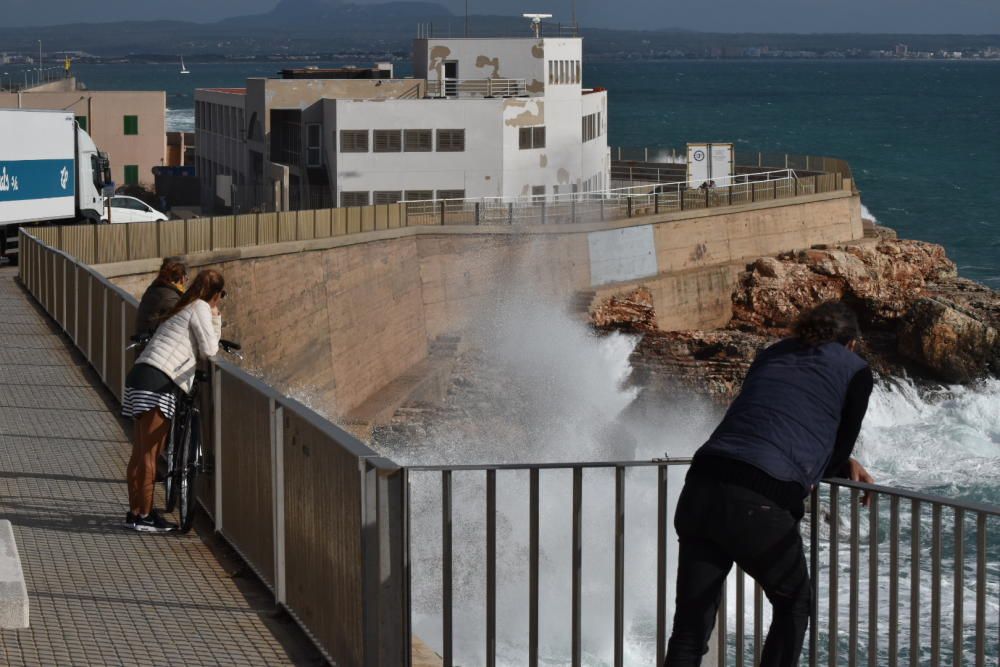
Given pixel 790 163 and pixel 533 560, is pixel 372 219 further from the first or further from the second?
pixel 533 560

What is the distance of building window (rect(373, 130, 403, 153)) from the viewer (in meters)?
53.4

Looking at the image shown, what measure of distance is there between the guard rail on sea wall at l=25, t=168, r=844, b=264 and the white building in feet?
8.92

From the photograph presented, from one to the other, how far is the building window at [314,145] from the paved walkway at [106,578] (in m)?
42.2

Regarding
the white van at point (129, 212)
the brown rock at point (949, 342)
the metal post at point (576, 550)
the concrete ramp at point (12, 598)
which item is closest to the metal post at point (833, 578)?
the metal post at point (576, 550)

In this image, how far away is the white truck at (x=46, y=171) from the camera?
112ft

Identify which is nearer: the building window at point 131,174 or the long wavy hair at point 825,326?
the long wavy hair at point 825,326

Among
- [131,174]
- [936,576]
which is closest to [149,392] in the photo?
[936,576]

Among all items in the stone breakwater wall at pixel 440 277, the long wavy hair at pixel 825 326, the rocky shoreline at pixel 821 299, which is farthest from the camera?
the rocky shoreline at pixel 821 299

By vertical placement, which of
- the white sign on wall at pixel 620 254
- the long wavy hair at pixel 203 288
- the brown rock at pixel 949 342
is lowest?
the brown rock at pixel 949 342

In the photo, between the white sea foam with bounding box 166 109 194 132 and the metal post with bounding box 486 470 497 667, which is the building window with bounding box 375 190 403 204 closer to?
the metal post with bounding box 486 470 497 667

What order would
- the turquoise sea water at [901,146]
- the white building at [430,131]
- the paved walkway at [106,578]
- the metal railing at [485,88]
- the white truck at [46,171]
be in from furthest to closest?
the turquoise sea water at [901,146] → the metal railing at [485,88] → the white building at [430,131] → the white truck at [46,171] → the paved walkway at [106,578]

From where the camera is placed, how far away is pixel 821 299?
44.0m

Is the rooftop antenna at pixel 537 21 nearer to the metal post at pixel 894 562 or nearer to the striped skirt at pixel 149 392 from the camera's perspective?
the striped skirt at pixel 149 392

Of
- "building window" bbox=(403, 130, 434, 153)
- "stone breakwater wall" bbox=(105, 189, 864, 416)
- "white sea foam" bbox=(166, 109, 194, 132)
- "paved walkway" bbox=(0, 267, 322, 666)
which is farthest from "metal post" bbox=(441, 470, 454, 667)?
"white sea foam" bbox=(166, 109, 194, 132)
